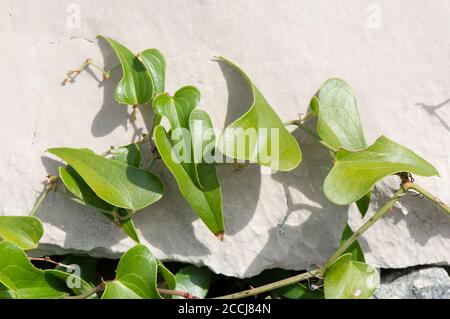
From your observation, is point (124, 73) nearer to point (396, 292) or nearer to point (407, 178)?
point (407, 178)

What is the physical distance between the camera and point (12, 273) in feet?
3.94

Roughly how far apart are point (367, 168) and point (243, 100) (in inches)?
10.4

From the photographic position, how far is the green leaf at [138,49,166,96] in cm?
129

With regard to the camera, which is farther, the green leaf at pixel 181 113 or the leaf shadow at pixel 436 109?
the leaf shadow at pixel 436 109

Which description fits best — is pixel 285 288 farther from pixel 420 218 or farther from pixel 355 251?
pixel 420 218

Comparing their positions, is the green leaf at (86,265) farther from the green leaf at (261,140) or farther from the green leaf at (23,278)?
the green leaf at (261,140)

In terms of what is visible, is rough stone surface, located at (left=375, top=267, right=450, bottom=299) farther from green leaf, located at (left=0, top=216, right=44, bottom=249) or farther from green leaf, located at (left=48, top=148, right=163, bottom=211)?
green leaf, located at (left=0, top=216, right=44, bottom=249)

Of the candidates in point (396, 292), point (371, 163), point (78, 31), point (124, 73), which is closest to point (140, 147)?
point (124, 73)

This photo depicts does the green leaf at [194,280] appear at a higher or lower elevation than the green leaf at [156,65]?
lower

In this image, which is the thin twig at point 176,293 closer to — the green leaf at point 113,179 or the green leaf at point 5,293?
the green leaf at point 113,179

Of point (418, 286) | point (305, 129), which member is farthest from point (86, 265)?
point (418, 286)

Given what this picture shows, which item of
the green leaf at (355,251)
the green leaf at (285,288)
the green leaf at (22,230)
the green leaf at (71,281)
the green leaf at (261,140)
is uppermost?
the green leaf at (261,140)

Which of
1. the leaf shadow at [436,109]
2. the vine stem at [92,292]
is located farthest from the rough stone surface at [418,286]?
the vine stem at [92,292]

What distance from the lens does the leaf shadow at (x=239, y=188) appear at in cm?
129
